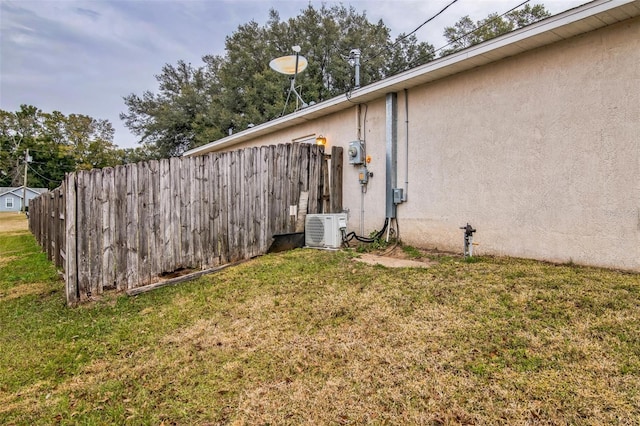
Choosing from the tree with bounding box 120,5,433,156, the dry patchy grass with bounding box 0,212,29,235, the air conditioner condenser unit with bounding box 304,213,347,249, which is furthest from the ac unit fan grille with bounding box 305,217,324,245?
the dry patchy grass with bounding box 0,212,29,235

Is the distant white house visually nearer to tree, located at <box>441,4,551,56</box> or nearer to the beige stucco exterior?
tree, located at <box>441,4,551,56</box>

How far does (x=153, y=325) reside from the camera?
308 cm

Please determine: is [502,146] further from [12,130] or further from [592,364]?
[12,130]

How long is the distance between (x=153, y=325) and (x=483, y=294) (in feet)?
9.79

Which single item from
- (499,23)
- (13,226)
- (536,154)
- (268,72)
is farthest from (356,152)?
(13,226)

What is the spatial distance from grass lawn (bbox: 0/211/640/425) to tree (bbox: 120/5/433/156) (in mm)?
15903

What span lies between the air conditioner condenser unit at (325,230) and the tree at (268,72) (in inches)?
528

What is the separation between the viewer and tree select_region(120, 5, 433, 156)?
19.0 meters

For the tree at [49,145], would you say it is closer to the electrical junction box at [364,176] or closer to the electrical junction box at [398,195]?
the electrical junction box at [364,176]

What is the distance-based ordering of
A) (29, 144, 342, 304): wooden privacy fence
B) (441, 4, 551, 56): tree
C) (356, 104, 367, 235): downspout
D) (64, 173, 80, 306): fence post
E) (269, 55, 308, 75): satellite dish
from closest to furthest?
(64, 173, 80, 306): fence post, (29, 144, 342, 304): wooden privacy fence, (356, 104, 367, 235): downspout, (269, 55, 308, 75): satellite dish, (441, 4, 551, 56): tree

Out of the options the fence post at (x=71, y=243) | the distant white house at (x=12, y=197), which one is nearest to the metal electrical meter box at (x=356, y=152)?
the fence post at (x=71, y=243)

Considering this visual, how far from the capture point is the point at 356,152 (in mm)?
6062

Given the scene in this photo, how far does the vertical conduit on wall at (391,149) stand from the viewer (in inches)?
217

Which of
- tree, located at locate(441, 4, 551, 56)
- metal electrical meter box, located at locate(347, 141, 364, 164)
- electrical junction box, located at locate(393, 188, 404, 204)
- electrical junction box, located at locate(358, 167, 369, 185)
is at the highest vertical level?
tree, located at locate(441, 4, 551, 56)
